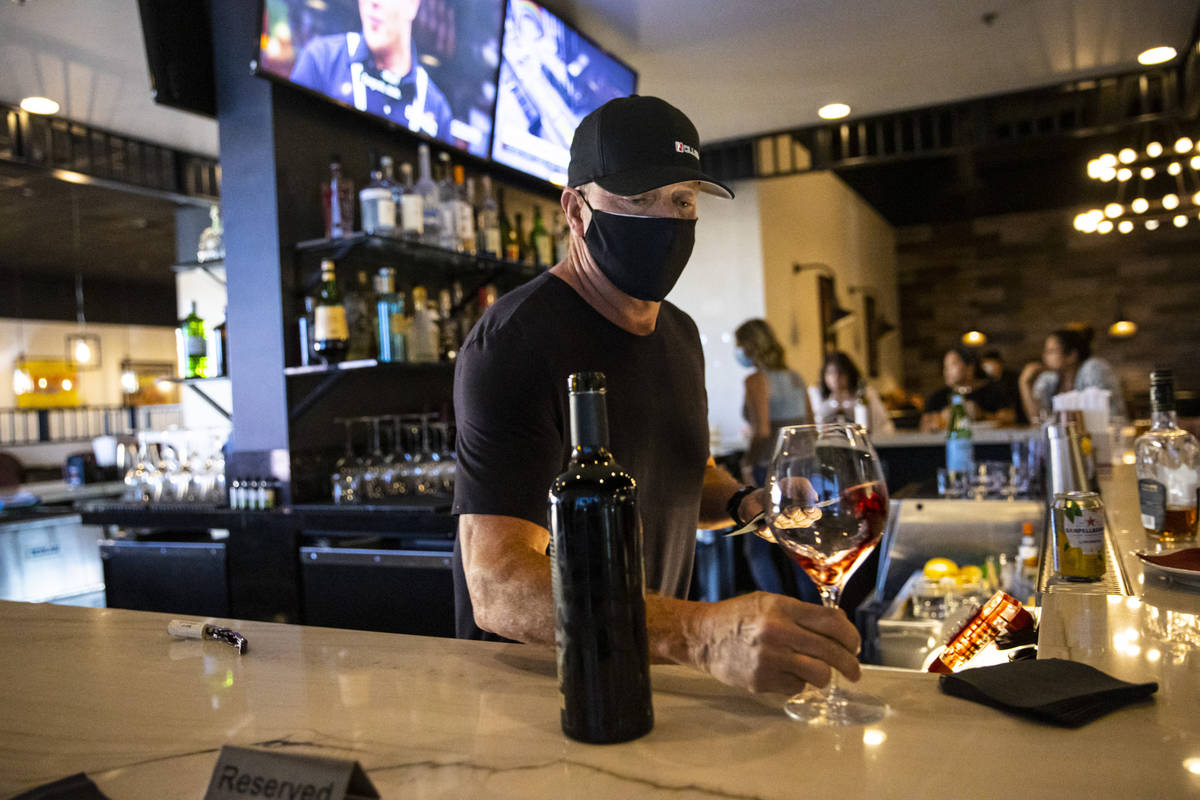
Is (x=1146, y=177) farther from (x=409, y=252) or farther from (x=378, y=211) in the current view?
(x=378, y=211)

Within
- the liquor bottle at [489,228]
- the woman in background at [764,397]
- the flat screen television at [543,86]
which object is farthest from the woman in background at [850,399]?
the liquor bottle at [489,228]

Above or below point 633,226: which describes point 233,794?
below

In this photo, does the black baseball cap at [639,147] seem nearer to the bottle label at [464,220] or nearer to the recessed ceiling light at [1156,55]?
the bottle label at [464,220]

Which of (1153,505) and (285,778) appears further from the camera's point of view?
(1153,505)

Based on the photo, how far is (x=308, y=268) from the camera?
3221 mm

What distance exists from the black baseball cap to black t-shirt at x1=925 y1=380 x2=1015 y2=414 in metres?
6.40

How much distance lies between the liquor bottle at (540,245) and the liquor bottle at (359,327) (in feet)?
3.49

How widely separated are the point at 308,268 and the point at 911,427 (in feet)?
22.3

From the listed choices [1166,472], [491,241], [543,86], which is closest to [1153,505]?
[1166,472]

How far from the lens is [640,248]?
1.36 metres

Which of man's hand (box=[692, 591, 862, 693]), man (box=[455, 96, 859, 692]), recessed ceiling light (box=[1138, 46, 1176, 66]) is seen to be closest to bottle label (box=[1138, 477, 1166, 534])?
man (box=[455, 96, 859, 692])

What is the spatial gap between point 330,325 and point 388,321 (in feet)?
0.81

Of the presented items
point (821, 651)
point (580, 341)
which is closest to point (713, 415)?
point (580, 341)

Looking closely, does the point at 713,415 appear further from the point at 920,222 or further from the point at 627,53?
the point at 920,222
